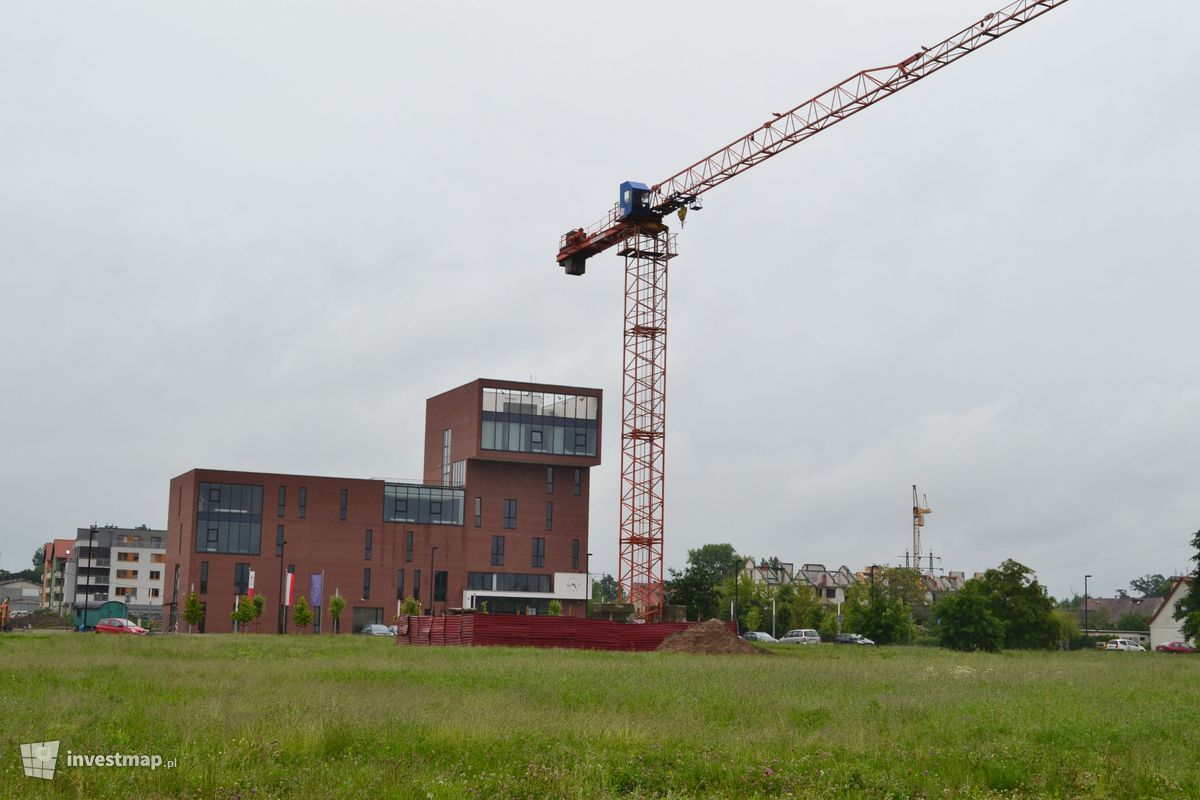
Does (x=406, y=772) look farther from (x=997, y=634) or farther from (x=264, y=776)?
(x=997, y=634)

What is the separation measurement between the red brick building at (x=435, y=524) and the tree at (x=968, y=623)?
152 feet

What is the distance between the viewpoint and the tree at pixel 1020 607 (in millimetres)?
68062

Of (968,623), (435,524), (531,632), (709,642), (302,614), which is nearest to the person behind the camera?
(709,642)

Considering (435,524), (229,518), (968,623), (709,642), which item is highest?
(435,524)

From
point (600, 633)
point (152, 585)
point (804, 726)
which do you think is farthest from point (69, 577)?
point (804, 726)

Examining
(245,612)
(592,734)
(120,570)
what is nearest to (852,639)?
(245,612)

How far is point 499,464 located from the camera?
106688 mm

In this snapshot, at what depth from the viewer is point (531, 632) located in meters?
56.0

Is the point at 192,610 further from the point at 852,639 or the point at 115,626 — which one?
the point at 852,639

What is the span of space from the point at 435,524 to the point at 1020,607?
5281cm

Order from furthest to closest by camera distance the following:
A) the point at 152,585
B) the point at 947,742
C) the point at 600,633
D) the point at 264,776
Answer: the point at 152,585, the point at 600,633, the point at 947,742, the point at 264,776

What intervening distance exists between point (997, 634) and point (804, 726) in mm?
46306

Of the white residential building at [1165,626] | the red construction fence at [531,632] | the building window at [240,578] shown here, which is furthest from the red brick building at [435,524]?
the white residential building at [1165,626]

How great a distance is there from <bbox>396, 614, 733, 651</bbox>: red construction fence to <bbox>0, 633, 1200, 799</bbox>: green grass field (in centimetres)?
2249
